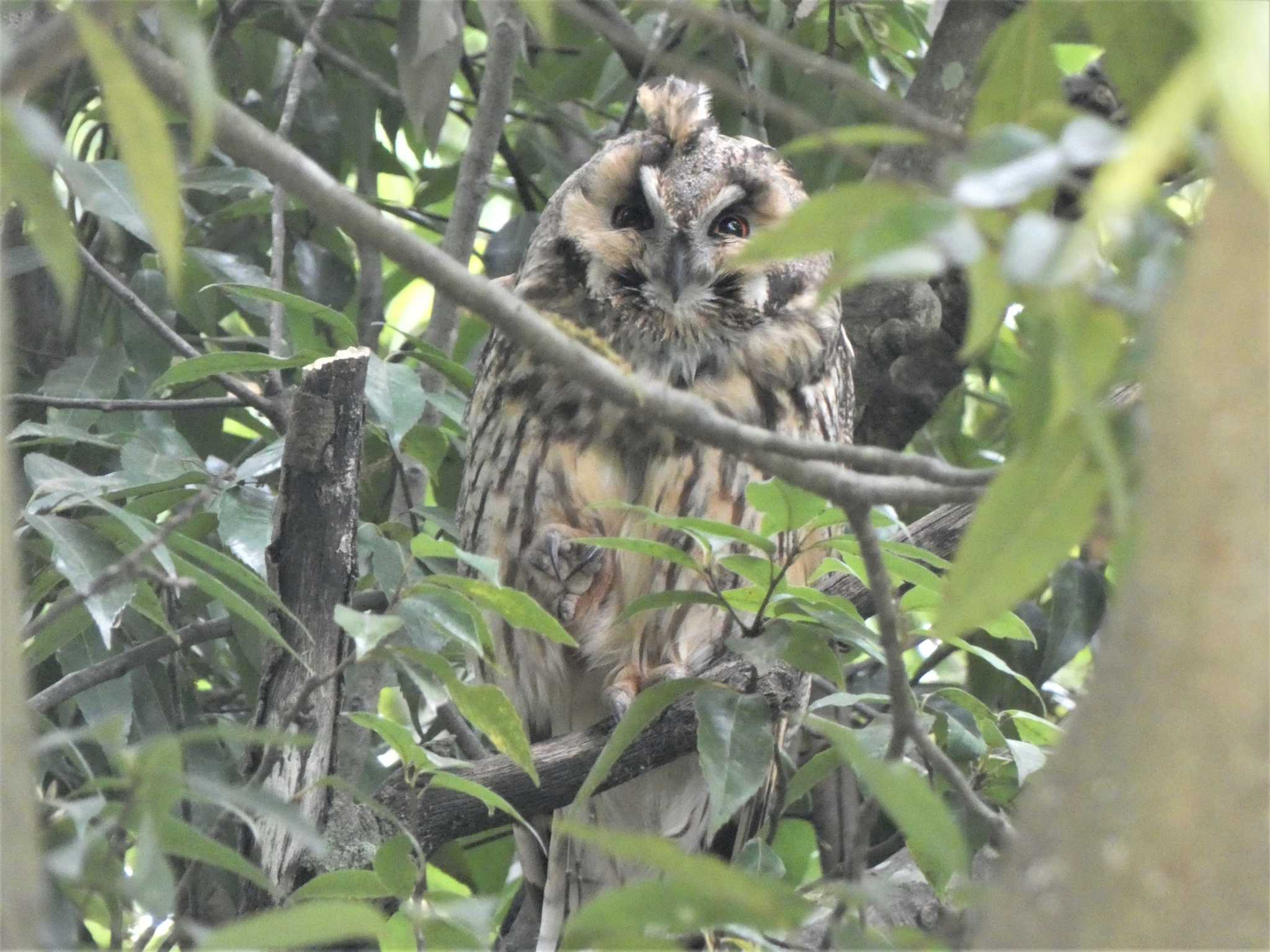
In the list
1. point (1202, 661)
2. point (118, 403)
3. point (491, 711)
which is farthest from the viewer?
point (118, 403)

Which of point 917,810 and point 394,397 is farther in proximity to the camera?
point 394,397

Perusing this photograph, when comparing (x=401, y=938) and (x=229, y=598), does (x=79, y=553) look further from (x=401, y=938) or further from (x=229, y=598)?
(x=401, y=938)

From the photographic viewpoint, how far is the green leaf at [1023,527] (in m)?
0.73

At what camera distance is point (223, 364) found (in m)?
1.69

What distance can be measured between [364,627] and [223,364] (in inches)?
25.6

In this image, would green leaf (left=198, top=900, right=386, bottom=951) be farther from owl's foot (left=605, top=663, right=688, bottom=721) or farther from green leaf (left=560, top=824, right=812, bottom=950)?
owl's foot (left=605, top=663, right=688, bottom=721)

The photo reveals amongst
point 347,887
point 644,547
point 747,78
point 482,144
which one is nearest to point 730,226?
point 747,78

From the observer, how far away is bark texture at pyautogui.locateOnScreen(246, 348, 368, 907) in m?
1.56

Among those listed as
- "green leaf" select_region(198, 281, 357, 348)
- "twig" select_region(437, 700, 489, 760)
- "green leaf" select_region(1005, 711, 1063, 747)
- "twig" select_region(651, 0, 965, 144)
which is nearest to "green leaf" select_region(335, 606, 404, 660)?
"twig" select_region(651, 0, 965, 144)

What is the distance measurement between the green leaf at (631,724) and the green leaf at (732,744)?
5cm

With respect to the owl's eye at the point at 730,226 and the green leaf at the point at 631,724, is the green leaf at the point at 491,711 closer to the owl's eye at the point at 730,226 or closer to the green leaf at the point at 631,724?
the green leaf at the point at 631,724

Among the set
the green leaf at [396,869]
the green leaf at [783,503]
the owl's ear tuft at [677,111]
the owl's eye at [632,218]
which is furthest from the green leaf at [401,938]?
the owl's ear tuft at [677,111]

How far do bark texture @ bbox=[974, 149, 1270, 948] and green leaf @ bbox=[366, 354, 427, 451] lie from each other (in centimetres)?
124

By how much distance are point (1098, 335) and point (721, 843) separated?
5.97 ft
